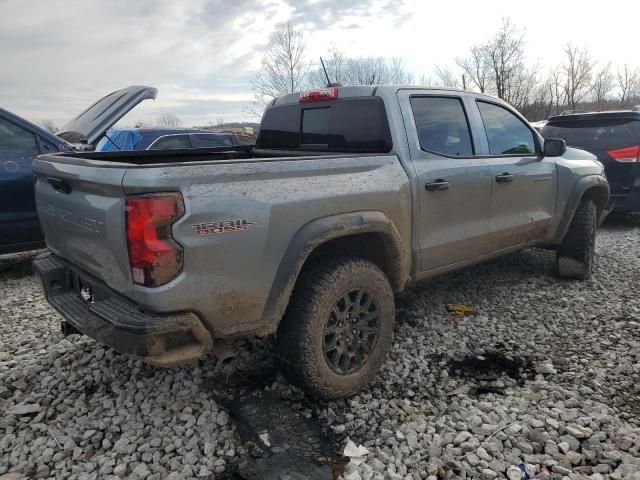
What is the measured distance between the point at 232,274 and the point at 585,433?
207cm

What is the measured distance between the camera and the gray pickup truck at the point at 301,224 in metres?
2.21

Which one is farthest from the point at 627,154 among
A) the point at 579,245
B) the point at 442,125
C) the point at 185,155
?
the point at 185,155

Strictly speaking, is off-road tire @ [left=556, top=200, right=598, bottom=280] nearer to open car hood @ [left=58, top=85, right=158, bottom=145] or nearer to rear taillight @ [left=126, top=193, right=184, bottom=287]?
rear taillight @ [left=126, top=193, right=184, bottom=287]

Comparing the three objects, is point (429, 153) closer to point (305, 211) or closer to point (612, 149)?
point (305, 211)

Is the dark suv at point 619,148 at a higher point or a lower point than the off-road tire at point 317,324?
higher

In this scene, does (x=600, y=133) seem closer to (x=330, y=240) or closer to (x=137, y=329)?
(x=330, y=240)

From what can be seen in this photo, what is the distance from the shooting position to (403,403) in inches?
116

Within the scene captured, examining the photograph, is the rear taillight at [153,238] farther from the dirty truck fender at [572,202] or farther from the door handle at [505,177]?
the dirty truck fender at [572,202]

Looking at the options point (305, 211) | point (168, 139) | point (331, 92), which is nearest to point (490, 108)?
point (331, 92)

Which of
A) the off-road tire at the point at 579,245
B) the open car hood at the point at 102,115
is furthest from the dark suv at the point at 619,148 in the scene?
the open car hood at the point at 102,115

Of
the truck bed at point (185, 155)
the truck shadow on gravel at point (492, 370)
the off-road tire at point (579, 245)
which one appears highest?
the truck bed at point (185, 155)

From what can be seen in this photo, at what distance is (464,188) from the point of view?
3.62 metres

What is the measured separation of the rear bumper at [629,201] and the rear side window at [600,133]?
684 mm

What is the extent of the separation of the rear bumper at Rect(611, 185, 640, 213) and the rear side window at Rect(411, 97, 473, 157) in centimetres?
446
